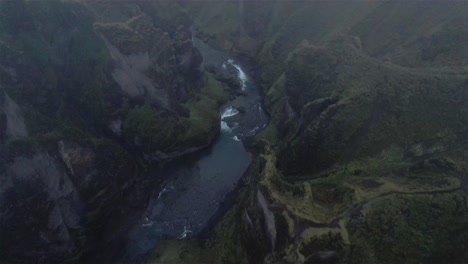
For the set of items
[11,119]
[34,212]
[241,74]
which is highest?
[11,119]

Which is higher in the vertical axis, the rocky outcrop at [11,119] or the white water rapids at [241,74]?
the rocky outcrop at [11,119]

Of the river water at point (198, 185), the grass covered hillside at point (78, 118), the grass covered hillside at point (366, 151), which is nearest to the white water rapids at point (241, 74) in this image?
the grass covered hillside at point (366, 151)

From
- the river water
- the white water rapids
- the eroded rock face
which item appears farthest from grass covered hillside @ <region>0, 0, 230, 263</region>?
the white water rapids

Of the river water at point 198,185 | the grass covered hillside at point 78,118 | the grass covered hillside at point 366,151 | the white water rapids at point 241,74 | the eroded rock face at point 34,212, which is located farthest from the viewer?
the white water rapids at point 241,74

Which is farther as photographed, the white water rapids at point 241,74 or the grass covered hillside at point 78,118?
the white water rapids at point 241,74

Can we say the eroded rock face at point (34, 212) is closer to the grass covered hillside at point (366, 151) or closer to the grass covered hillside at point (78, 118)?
the grass covered hillside at point (78, 118)

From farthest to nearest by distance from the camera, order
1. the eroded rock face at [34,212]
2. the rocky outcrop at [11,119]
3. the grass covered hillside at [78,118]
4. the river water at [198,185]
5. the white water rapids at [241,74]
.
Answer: the white water rapids at [241,74] < the river water at [198,185] < the rocky outcrop at [11,119] < the grass covered hillside at [78,118] < the eroded rock face at [34,212]

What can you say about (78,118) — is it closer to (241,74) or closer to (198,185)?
(198,185)

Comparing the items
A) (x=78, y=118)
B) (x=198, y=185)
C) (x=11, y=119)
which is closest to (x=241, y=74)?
(x=198, y=185)

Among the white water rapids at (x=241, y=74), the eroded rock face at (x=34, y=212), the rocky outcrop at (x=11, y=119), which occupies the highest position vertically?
the rocky outcrop at (x=11, y=119)
